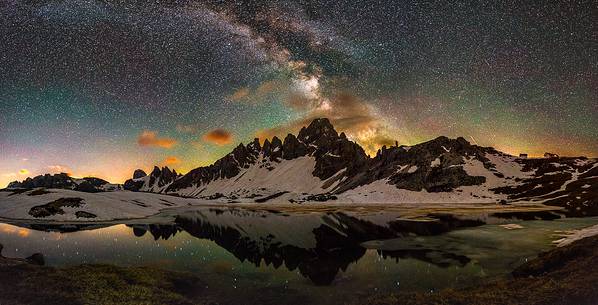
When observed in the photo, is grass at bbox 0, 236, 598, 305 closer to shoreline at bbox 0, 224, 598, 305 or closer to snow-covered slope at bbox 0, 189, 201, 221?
shoreline at bbox 0, 224, 598, 305

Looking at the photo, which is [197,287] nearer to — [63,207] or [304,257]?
[304,257]

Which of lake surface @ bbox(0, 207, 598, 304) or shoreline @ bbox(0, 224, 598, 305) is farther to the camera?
lake surface @ bbox(0, 207, 598, 304)

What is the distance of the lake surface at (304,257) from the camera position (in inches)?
869

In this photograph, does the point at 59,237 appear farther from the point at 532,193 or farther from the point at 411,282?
the point at 532,193

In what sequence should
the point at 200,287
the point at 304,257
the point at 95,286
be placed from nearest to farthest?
the point at 95,286
the point at 200,287
the point at 304,257

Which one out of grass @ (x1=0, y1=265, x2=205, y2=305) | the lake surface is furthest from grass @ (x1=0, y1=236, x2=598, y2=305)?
the lake surface

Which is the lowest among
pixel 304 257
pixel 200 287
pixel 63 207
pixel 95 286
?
pixel 304 257

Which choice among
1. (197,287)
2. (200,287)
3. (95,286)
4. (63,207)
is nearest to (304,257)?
(200,287)

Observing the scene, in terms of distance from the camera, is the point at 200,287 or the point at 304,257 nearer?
the point at 200,287

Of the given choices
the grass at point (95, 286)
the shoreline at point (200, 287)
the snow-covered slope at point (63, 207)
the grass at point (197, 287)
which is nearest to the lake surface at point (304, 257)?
the shoreline at point (200, 287)

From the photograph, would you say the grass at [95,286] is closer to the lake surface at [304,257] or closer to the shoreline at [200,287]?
the shoreline at [200,287]

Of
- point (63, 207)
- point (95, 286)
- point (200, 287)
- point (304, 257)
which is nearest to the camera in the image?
point (95, 286)

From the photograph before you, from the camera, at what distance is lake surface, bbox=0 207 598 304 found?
72.4ft

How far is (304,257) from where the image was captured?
32.7 m
